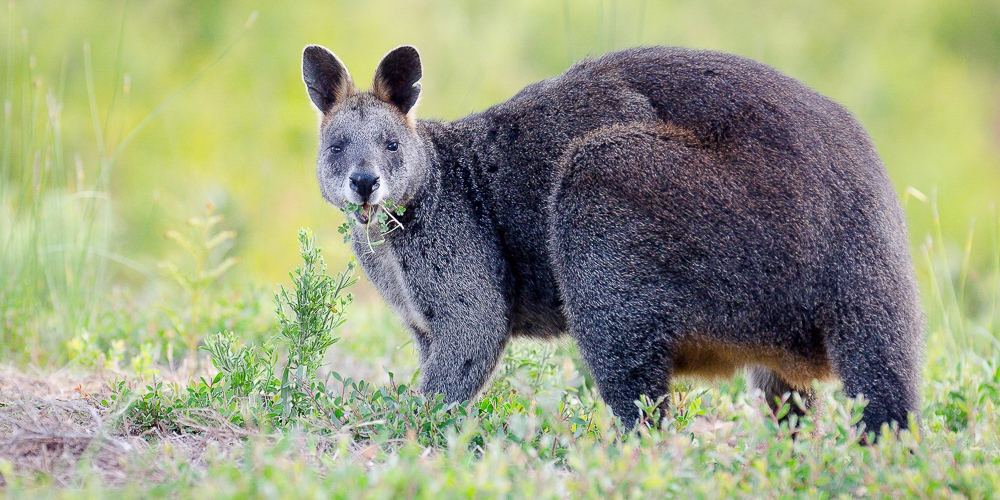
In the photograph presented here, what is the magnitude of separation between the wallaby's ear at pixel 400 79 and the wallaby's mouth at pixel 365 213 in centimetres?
77

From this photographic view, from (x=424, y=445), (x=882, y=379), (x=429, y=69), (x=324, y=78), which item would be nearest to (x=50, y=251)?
(x=324, y=78)

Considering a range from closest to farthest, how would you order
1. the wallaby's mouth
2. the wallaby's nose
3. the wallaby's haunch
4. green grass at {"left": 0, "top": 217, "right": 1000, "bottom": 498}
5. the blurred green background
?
green grass at {"left": 0, "top": 217, "right": 1000, "bottom": 498} < the wallaby's haunch < the wallaby's nose < the wallaby's mouth < the blurred green background

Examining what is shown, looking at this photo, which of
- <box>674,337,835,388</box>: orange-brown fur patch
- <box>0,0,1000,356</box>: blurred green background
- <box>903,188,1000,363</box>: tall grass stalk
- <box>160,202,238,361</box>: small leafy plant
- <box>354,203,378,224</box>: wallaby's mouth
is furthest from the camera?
<box>0,0,1000,356</box>: blurred green background

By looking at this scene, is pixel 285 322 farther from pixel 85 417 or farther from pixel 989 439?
pixel 989 439

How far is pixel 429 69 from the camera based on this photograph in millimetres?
12906

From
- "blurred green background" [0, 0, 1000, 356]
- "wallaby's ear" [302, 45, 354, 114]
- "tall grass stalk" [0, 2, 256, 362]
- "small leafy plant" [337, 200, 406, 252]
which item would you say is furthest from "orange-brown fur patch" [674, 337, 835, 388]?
"blurred green background" [0, 0, 1000, 356]

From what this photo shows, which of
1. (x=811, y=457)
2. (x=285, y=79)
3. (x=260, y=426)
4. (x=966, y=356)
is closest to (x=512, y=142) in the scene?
(x=260, y=426)

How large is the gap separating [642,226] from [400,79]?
6.05ft

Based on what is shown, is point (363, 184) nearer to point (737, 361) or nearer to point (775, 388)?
point (737, 361)

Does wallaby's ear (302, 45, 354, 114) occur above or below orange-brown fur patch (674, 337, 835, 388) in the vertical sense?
above

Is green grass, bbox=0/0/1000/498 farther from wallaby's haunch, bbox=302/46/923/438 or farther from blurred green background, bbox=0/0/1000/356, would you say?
wallaby's haunch, bbox=302/46/923/438

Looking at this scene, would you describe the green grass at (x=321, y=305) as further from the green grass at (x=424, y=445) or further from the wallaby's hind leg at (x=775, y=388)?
the wallaby's hind leg at (x=775, y=388)

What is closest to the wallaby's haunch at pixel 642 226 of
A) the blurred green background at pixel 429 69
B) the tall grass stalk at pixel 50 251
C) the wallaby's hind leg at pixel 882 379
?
the wallaby's hind leg at pixel 882 379

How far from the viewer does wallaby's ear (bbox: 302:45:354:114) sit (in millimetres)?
4801
